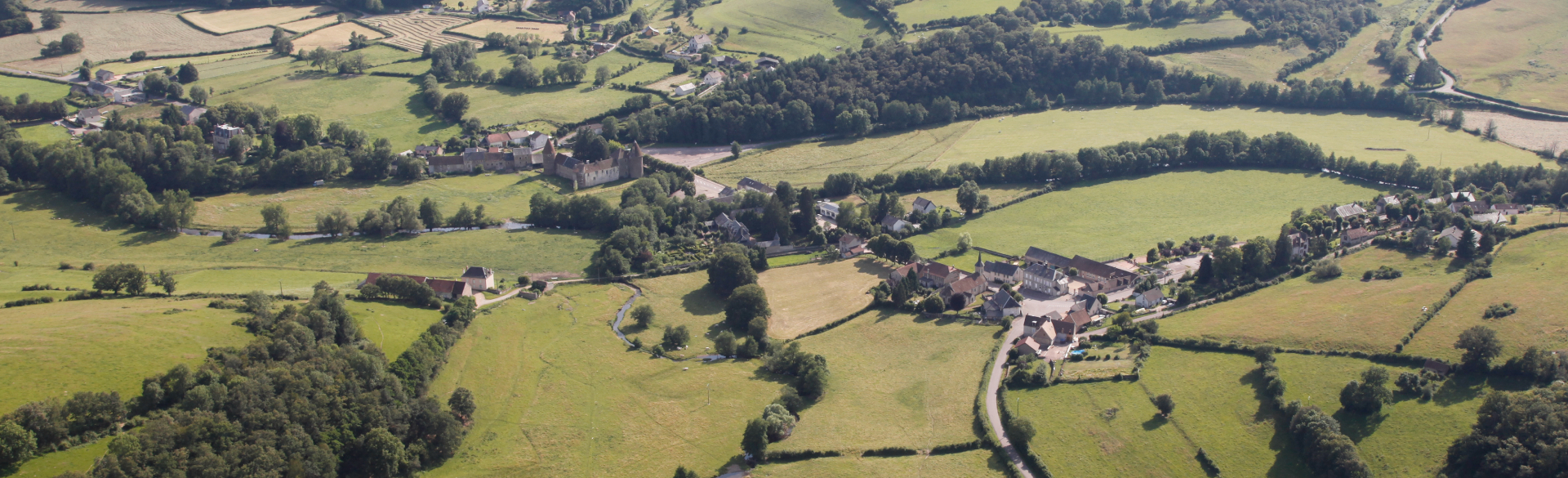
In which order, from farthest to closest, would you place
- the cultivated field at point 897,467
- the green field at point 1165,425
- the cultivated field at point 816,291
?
the cultivated field at point 816,291 < the green field at point 1165,425 < the cultivated field at point 897,467

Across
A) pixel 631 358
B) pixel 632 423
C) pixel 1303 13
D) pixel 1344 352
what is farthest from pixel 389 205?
pixel 1303 13

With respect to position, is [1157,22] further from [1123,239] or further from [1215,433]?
[1215,433]

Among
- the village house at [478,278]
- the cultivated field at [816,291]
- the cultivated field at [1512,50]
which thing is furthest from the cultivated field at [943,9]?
the village house at [478,278]

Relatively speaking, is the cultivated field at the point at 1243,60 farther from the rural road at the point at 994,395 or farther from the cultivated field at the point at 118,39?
the cultivated field at the point at 118,39

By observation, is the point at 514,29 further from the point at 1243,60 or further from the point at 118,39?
the point at 1243,60

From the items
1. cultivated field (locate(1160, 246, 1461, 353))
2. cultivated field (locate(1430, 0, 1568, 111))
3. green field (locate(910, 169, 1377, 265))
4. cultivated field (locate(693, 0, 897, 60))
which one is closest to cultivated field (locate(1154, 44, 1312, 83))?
cultivated field (locate(1430, 0, 1568, 111))

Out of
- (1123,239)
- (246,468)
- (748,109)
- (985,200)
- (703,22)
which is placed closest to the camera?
(246,468)
